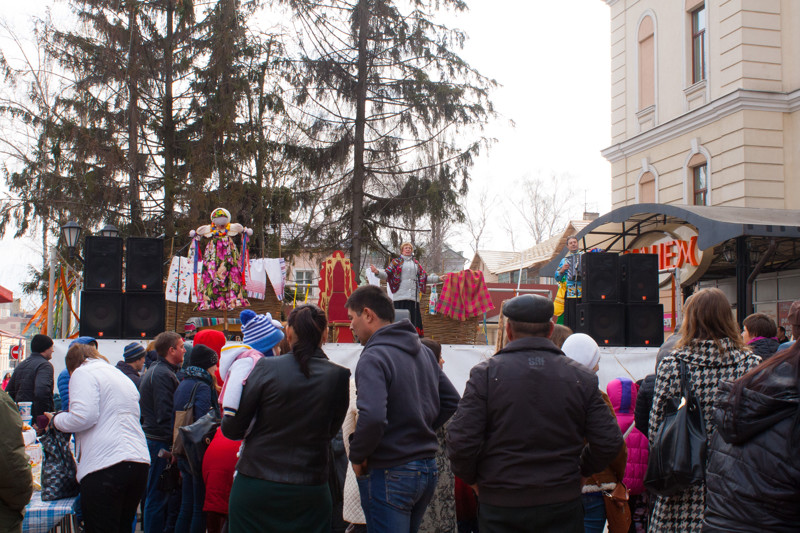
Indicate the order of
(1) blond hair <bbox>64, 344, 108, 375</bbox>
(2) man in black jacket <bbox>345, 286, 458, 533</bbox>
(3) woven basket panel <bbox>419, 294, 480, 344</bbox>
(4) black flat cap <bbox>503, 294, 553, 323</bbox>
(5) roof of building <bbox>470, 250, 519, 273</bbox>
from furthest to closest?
1. (5) roof of building <bbox>470, 250, 519, 273</bbox>
2. (3) woven basket panel <bbox>419, 294, 480, 344</bbox>
3. (1) blond hair <bbox>64, 344, 108, 375</bbox>
4. (2) man in black jacket <bbox>345, 286, 458, 533</bbox>
5. (4) black flat cap <bbox>503, 294, 553, 323</bbox>

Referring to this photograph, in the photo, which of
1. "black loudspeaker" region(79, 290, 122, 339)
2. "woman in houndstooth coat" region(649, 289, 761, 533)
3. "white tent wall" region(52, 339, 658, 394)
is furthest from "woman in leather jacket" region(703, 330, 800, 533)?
"black loudspeaker" region(79, 290, 122, 339)

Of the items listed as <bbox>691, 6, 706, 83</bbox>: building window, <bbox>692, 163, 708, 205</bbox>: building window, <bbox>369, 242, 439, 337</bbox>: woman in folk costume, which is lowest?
<bbox>369, 242, 439, 337</bbox>: woman in folk costume

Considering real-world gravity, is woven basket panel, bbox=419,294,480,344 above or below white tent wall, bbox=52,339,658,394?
above

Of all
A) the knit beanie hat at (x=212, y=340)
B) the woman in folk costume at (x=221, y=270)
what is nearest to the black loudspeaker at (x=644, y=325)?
the woman in folk costume at (x=221, y=270)

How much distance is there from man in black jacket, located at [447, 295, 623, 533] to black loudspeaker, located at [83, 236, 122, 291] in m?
7.58

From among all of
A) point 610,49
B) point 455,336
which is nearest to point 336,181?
point 455,336

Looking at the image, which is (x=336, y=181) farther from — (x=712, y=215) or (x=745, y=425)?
(x=745, y=425)

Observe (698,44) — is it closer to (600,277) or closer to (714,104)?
(714,104)

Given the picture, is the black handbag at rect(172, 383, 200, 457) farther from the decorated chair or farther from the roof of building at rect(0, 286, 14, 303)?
the roof of building at rect(0, 286, 14, 303)

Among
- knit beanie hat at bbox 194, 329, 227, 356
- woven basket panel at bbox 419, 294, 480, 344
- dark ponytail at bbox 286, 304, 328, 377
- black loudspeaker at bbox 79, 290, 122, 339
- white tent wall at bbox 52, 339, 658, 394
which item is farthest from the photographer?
woven basket panel at bbox 419, 294, 480, 344

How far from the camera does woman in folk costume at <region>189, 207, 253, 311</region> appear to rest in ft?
34.7

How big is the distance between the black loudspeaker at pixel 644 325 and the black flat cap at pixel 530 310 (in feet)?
25.1

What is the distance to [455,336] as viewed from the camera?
10836 mm

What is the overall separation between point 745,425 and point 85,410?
370cm
